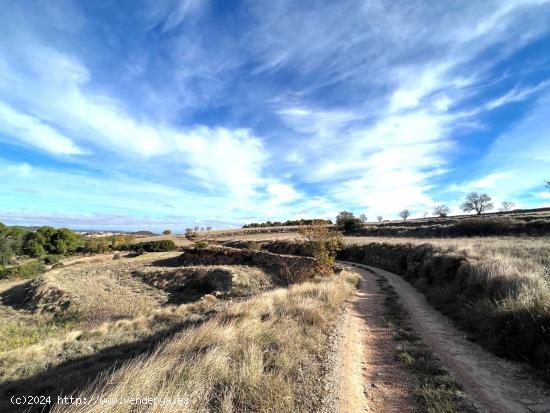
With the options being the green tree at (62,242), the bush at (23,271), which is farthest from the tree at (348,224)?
the green tree at (62,242)

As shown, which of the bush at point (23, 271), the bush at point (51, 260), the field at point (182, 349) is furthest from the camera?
the bush at point (51, 260)

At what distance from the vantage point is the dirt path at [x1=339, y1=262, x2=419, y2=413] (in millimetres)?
5680

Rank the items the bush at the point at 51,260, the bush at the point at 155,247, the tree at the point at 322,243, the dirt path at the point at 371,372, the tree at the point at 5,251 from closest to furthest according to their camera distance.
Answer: the dirt path at the point at 371,372 < the tree at the point at 322,243 < the tree at the point at 5,251 < the bush at the point at 51,260 < the bush at the point at 155,247

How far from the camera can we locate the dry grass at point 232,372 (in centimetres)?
489

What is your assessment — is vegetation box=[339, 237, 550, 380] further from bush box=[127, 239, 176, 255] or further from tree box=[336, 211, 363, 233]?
bush box=[127, 239, 176, 255]

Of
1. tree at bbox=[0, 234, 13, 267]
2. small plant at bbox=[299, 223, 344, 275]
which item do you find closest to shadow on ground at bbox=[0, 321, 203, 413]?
small plant at bbox=[299, 223, 344, 275]

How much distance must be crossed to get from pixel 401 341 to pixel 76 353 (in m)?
12.4

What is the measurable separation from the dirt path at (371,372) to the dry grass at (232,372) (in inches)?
24.9

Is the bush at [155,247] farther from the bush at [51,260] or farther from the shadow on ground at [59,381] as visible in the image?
the shadow on ground at [59,381]

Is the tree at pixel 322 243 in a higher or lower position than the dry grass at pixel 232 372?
higher

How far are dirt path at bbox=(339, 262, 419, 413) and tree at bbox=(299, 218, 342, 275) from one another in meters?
13.7

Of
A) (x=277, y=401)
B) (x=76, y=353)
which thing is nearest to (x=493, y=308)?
(x=277, y=401)

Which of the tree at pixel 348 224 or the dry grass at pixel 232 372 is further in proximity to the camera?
the tree at pixel 348 224

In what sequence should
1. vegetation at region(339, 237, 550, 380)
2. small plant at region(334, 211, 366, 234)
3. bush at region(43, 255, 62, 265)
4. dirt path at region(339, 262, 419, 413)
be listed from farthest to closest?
small plant at region(334, 211, 366, 234) < bush at region(43, 255, 62, 265) < vegetation at region(339, 237, 550, 380) < dirt path at region(339, 262, 419, 413)
